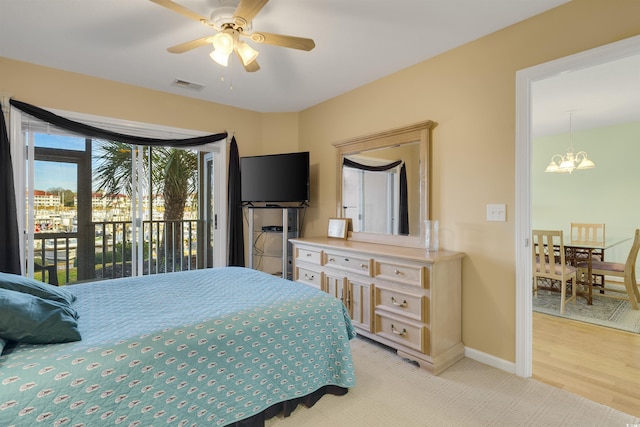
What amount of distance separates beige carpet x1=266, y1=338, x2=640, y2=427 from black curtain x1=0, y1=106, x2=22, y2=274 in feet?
9.17

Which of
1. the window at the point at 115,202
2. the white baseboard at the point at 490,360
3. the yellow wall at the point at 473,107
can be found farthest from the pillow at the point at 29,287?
the white baseboard at the point at 490,360

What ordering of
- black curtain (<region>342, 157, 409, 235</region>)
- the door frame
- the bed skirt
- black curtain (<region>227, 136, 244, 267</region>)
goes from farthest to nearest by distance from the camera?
black curtain (<region>227, 136, 244, 267</region>), black curtain (<region>342, 157, 409, 235</region>), the door frame, the bed skirt

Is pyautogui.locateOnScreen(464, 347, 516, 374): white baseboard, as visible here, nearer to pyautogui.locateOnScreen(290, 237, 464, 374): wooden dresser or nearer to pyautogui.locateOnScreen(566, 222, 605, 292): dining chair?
pyautogui.locateOnScreen(290, 237, 464, 374): wooden dresser

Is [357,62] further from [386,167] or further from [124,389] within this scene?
[124,389]

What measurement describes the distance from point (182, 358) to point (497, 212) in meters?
2.35

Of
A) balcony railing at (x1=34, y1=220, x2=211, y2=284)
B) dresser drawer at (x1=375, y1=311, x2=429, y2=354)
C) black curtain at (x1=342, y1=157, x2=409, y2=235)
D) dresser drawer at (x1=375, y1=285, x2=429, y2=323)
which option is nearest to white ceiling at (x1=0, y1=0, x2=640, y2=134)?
black curtain at (x1=342, y1=157, x2=409, y2=235)

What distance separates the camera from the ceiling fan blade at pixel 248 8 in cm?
174

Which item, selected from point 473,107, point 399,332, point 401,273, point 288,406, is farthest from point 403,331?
point 473,107

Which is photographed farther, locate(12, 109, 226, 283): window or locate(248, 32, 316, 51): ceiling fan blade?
locate(12, 109, 226, 283): window

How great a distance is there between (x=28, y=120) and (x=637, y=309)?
272 inches

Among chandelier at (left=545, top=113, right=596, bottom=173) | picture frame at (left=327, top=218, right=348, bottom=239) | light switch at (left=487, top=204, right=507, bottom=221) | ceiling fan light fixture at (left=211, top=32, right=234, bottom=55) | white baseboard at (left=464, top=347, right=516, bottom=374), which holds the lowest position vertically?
white baseboard at (left=464, top=347, right=516, bottom=374)

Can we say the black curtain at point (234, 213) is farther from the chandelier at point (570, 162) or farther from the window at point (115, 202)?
the chandelier at point (570, 162)

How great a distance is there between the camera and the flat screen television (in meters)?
4.02

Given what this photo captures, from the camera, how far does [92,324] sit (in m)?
1.55
